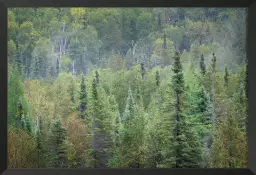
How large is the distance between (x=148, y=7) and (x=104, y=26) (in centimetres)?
62

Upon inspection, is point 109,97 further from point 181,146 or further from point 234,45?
point 234,45

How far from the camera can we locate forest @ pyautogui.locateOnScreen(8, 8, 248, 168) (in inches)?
190

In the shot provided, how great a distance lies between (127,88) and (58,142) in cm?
112

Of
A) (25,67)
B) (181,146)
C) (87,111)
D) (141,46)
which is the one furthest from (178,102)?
(25,67)

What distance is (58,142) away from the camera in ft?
15.9

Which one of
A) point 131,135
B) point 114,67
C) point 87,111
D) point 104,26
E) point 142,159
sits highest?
point 104,26

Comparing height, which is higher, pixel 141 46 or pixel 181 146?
pixel 141 46

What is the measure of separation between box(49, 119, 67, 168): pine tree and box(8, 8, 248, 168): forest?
1 cm

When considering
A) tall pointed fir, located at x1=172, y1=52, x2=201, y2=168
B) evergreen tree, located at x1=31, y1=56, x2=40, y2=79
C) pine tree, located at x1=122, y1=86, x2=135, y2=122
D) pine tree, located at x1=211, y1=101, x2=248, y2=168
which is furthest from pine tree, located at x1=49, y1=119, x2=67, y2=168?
pine tree, located at x1=211, y1=101, x2=248, y2=168

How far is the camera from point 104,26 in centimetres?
491

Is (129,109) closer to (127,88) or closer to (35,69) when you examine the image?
(127,88)

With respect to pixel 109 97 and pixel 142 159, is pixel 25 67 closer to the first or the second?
pixel 109 97

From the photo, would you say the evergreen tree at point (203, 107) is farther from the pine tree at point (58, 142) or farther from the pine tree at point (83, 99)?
the pine tree at point (58, 142)
